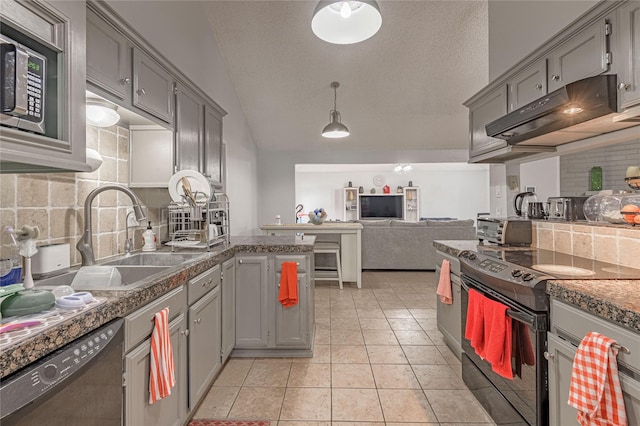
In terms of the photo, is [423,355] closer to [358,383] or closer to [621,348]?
[358,383]

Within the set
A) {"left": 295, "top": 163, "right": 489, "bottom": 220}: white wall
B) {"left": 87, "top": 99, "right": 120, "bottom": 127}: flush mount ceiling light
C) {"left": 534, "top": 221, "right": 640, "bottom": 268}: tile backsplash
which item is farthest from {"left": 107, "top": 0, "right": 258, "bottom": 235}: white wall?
{"left": 295, "top": 163, "right": 489, "bottom": 220}: white wall

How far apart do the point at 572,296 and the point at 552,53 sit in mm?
1770

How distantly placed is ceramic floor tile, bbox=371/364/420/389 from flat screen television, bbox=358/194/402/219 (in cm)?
838

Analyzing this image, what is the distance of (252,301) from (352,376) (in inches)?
37.1

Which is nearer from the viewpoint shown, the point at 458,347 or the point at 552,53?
the point at 552,53

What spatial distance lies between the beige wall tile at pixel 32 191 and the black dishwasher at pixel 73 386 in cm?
87

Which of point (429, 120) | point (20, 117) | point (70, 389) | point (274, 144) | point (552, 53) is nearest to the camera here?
point (70, 389)

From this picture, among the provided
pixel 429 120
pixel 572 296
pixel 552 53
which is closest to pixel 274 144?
pixel 429 120

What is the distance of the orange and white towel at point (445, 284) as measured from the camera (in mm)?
2482

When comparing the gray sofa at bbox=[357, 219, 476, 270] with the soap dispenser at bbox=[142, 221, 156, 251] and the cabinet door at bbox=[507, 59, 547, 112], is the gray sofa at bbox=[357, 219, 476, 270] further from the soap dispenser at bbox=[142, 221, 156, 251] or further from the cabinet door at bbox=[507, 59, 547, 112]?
the soap dispenser at bbox=[142, 221, 156, 251]

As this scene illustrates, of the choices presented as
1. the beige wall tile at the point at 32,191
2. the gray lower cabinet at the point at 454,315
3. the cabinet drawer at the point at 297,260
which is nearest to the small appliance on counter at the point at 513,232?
the gray lower cabinet at the point at 454,315

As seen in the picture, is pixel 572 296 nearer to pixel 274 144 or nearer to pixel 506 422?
pixel 506 422

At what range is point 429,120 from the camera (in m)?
5.54

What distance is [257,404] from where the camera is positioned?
1988mm
